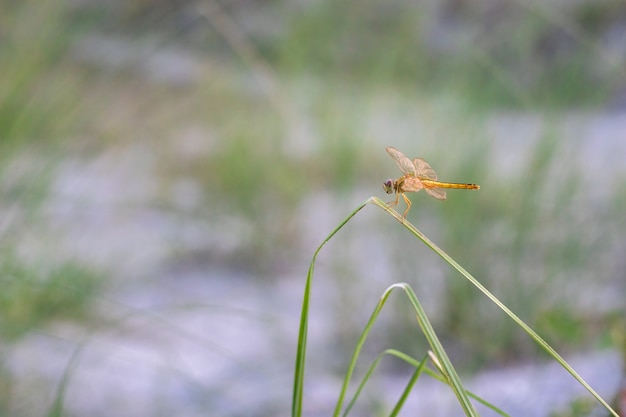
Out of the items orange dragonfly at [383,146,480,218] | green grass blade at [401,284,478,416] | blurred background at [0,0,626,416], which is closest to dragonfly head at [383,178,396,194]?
orange dragonfly at [383,146,480,218]

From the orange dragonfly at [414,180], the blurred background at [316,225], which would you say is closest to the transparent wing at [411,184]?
the orange dragonfly at [414,180]

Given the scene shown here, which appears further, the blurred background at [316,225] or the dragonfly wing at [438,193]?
the blurred background at [316,225]

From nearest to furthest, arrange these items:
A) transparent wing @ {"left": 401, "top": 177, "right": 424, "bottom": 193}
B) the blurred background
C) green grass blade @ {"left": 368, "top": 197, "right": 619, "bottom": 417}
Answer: green grass blade @ {"left": 368, "top": 197, "right": 619, "bottom": 417} < transparent wing @ {"left": 401, "top": 177, "right": 424, "bottom": 193} < the blurred background

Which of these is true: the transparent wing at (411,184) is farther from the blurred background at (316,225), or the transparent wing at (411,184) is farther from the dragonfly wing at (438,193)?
the blurred background at (316,225)

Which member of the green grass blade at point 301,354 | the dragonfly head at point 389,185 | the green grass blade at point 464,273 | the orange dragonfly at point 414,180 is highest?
the orange dragonfly at point 414,180

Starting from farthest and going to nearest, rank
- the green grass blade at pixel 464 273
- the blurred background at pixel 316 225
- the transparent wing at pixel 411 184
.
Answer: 1. the blurred background at pixel 316 225
2. the transparent wing at pixel 411 184
3. the green grass blade at pixel 464 273

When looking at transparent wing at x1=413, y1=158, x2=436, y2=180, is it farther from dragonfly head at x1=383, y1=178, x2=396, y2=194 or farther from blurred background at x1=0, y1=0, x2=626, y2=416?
blurred background at x1=0, y1=0, x2=626, y2=416

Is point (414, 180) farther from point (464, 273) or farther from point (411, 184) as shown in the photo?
point (464, 273)

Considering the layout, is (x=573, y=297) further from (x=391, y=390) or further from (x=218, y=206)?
(x=218, y=206)
